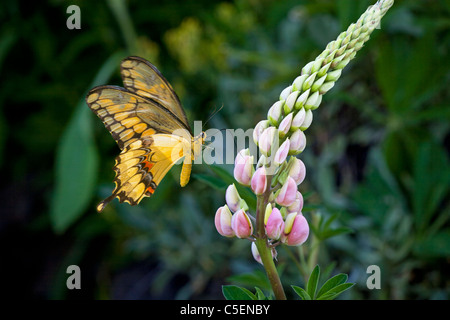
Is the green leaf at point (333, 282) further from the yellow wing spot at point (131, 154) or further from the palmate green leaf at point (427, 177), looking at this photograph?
the palmate green leaf at point (427, 177)

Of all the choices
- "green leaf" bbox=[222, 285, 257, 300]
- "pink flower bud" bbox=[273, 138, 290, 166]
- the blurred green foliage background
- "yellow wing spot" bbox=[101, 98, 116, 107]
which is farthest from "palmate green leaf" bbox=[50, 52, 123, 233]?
"pink flower bud" bbox=[273, 138, 290, 166]

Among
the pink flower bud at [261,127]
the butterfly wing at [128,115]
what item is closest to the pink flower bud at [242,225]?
the pink flower bud at [261,127]


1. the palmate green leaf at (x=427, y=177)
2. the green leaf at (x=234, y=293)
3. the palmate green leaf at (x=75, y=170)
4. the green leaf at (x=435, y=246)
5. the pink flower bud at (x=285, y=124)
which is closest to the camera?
the pink flower bud at (x=285, y=124)

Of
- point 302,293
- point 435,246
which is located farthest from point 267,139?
point 435,246

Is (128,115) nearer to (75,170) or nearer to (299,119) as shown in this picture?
(299,119)
